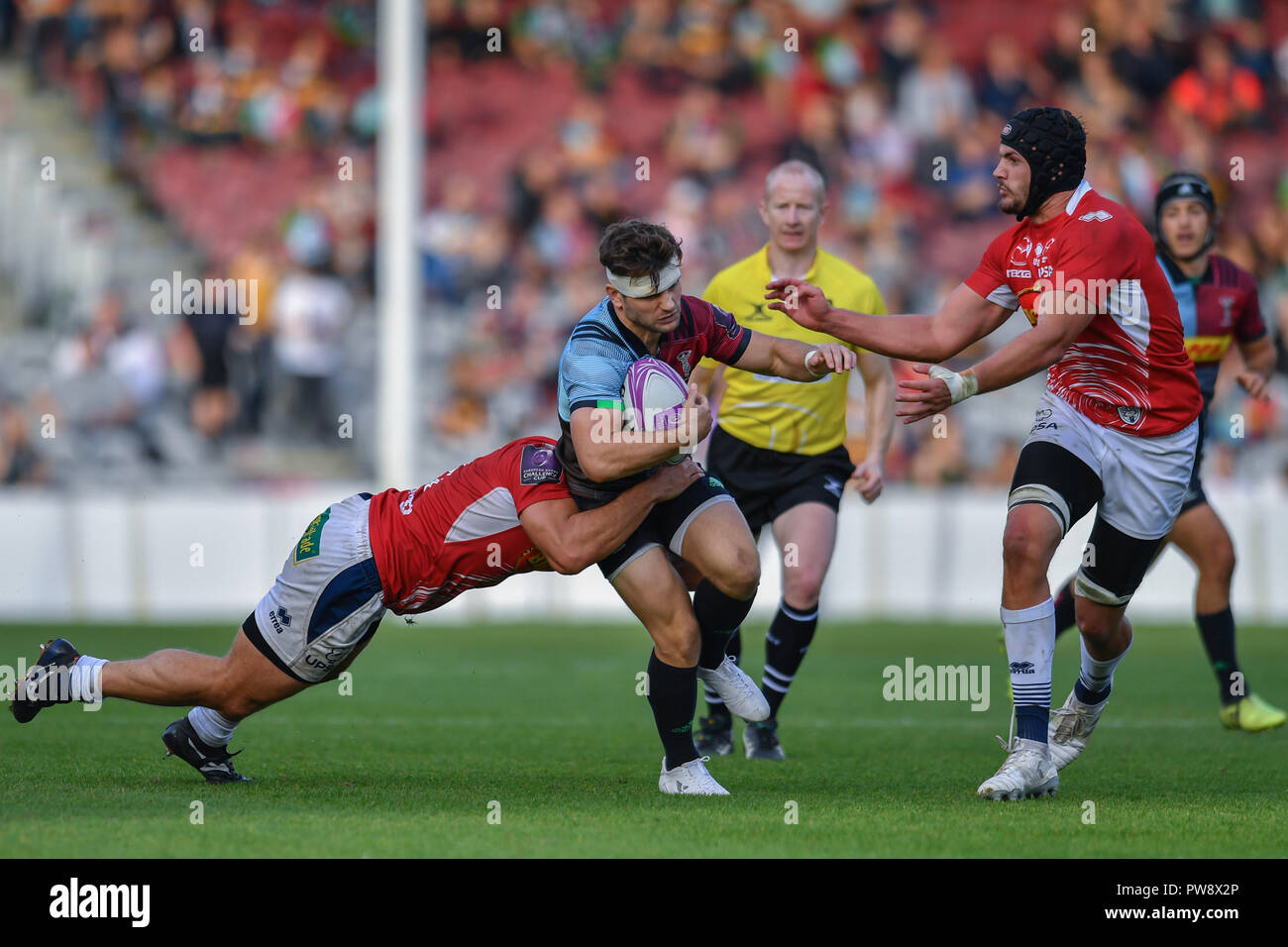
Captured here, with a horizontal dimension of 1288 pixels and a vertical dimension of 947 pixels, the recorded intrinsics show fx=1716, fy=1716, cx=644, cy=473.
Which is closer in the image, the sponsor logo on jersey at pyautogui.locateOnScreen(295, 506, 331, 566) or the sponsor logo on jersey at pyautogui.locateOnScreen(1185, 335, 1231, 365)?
the sponsor logo on jersey at pyautogui.locateOnScreen(295, 506, 331, 566)

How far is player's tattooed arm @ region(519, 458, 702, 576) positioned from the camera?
643 cm

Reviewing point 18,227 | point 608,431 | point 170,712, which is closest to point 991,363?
point 608,431

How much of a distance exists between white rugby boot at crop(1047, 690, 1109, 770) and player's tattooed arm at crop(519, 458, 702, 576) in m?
2.12

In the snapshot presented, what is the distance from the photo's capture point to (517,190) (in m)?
21.0

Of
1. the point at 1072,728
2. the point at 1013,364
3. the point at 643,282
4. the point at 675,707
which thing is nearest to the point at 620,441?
the point at 643,282

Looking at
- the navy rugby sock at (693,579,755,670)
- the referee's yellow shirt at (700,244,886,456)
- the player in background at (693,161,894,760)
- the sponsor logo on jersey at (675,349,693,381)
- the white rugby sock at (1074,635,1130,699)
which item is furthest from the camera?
the referee's yellow shirt at (700,244,886,456)

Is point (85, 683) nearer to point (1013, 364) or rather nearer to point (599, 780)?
point (599, 780)

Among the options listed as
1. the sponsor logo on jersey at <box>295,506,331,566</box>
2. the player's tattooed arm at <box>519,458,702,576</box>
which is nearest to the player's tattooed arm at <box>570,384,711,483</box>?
the player's tattooed arm at <box>519,458,702,576</box>

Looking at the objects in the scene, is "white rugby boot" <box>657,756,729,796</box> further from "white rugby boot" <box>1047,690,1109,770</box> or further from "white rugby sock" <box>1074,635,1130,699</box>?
"white rugby sock" <box>1074,635,1130,699</box>

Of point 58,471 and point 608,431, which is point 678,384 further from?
point 58,471

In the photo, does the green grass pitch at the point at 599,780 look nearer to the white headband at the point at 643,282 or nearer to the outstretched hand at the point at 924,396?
the outstretched hand at the point at 924,396

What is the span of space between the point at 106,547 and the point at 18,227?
6.50 metres

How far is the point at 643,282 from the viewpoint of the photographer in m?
6.47

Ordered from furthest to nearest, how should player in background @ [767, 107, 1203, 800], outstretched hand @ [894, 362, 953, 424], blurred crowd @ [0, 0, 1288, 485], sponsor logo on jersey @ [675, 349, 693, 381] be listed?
blurred crowd @ [0, 0, 1288, 485] < sponsor logo on jersey @ [675, 349, 693, 381] < player in background @ [767, 107, 1203, 800] < outstretched hand @ [894, 362, 953, 424]
